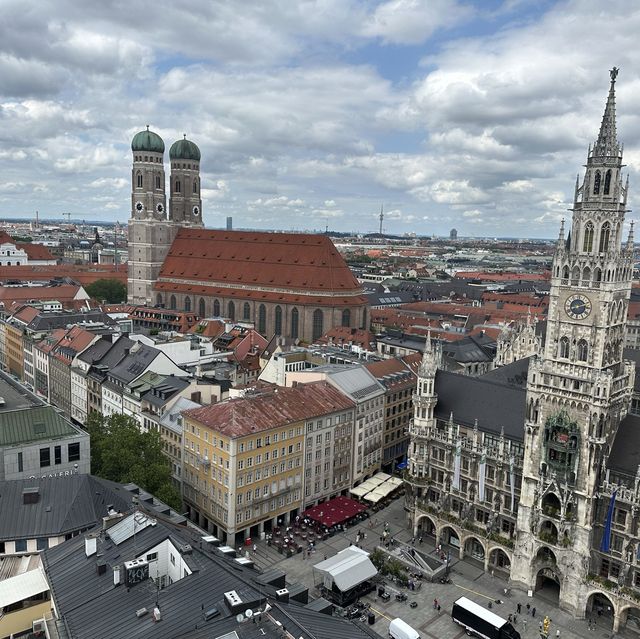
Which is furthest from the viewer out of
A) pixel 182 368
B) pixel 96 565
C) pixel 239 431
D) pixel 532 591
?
pixel 182 368

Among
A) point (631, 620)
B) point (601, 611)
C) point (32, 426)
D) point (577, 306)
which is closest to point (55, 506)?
point (32, 426)

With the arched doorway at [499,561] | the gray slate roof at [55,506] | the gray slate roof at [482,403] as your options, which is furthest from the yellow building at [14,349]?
the arched doorway at [499,561]

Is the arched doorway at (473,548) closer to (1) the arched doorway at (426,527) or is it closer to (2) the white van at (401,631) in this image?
(1) the arched doorway at (426,527)

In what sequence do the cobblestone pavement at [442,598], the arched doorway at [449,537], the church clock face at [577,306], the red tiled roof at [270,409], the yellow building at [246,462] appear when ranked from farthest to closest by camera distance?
the arched doorway at [449,537], the red tiled roof at [270,409], the yellow building at [246,462], the church clock face at [577,306], the cobblestone pavement at [442,598]

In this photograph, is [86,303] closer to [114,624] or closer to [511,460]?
[511,460]

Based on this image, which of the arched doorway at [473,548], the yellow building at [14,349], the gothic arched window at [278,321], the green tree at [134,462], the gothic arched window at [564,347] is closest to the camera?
the gothic arched window at [564,347]

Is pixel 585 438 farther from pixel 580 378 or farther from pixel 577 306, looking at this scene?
pixel 577 306

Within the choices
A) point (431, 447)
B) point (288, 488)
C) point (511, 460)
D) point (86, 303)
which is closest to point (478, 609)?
point (511, 460)
